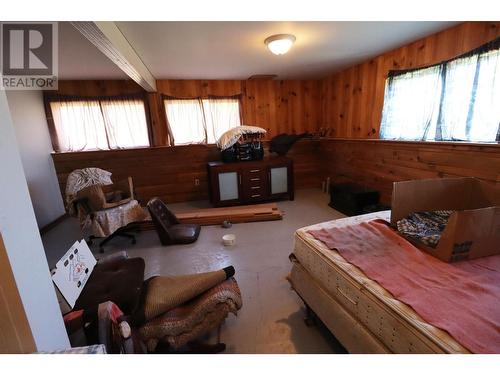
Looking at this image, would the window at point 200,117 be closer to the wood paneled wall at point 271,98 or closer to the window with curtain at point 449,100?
the wood paneled wall at point 271,98

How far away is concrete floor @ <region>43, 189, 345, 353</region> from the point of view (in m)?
1.51

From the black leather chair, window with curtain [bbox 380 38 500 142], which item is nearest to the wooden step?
the black leather chair

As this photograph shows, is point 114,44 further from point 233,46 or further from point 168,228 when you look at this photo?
point 168,228

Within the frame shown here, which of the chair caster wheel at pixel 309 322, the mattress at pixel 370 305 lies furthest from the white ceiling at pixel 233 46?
the chair caster wheel at pixel 309 322

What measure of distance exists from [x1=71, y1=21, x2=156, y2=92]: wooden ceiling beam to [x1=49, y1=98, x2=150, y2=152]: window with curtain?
1097 mm

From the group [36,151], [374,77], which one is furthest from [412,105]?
[36,151]

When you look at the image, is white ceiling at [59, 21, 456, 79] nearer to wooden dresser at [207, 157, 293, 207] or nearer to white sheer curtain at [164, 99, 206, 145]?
white sheer curtain at [164, 99, 206, 145]

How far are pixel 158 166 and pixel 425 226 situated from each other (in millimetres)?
4148

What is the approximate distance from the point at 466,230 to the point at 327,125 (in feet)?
13.1

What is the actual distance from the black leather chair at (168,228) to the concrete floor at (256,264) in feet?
0.29

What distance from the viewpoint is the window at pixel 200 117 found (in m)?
4.35

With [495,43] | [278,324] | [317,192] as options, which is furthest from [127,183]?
[495,43]

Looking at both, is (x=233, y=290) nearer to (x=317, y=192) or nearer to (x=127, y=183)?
(x=127, y=183)

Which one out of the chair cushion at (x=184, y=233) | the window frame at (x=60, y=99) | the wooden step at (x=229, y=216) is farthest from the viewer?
the window frame at (x=60, y=99)
